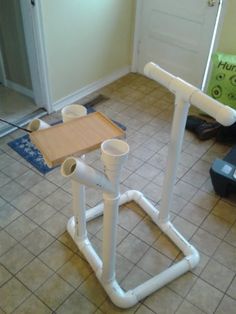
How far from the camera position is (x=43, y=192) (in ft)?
6.91

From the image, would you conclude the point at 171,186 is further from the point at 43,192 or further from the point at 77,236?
the point at 43,192

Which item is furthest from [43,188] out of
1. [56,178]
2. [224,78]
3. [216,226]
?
[224,78]

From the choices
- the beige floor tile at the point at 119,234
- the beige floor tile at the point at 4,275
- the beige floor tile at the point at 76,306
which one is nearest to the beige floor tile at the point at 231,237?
the beige floor tile at the point at 119,234

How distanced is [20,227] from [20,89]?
157cm

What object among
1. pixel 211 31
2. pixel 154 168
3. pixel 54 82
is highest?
pixel 211 31

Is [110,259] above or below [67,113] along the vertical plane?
below

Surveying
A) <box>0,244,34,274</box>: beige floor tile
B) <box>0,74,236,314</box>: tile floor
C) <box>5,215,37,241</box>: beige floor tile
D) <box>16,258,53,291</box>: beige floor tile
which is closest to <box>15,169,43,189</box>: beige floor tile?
<box>0,74,236,314</box>: tile floor

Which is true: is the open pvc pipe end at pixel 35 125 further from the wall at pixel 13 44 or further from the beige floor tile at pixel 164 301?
the wall at pixel 13 44

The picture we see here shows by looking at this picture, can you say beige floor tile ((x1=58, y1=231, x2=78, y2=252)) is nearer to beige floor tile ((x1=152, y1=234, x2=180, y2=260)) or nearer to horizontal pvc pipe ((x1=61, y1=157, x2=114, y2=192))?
beige floor tile ((x1=152, y1=234, x2=180, y2=260))

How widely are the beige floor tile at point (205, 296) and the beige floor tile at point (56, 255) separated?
25.0 inches

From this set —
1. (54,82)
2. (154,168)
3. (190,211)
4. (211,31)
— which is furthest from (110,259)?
(211,31)

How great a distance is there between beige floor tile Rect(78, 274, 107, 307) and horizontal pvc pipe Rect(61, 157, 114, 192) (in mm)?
659

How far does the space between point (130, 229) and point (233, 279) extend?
0.59m

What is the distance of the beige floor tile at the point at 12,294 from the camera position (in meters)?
1.53
